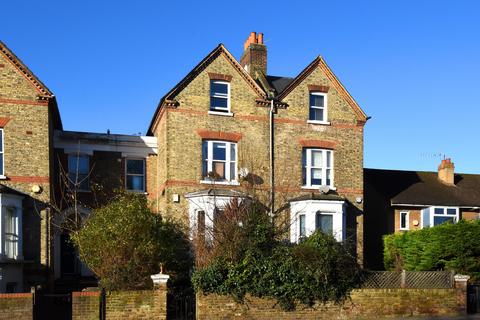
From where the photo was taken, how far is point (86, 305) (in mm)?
19000

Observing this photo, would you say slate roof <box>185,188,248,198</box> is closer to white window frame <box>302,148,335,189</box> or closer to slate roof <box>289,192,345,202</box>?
slate roof <box>289,192,345,202</box>

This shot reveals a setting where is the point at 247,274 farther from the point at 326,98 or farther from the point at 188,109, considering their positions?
the point at 326,98

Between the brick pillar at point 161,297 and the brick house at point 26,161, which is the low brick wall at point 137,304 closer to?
the brick pillar at point 161,297

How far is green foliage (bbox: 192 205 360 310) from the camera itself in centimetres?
2022

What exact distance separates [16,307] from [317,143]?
648 inches

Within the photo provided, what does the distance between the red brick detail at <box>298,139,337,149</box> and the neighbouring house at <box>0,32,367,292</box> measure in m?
0.05

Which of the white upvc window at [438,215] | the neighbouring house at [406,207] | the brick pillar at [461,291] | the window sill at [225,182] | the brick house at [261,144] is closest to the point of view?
the brick pillar at [461,291]

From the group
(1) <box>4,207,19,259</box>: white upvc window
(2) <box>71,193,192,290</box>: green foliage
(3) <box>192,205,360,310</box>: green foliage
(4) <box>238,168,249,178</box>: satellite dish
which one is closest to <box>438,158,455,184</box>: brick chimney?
(4) <box>238,168,249,178</box>: satellite dish

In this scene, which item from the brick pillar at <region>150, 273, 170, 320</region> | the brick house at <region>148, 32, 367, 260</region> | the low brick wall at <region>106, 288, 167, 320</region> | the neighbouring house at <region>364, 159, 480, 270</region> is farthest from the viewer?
the neighbouring house at <region>364, 159, 480, 270</region>

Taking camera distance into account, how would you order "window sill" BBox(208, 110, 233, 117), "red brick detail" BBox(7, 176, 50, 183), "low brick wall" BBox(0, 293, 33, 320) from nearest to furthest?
→ "low brick wall" BBox(0, 293, 33, 320) → "red brick detail" BBox(7, 176, 50, 183) → "window sill" BBox(208, 110, 233, 117)

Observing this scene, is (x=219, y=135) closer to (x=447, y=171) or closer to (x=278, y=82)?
(x=278, y=82)

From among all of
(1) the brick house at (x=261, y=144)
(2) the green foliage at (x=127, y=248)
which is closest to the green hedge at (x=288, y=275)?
(2) the green foliage at (x=127, y=248)

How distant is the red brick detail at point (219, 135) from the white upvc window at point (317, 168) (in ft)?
11.7

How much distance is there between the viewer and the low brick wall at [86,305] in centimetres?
1892
